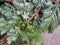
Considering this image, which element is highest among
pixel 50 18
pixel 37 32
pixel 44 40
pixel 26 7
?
pixel 26 7

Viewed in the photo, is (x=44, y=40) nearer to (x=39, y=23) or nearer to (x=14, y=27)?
(x=39, y=23)

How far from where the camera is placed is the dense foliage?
5.34 ft

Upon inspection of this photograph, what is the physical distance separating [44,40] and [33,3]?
1.59 ft

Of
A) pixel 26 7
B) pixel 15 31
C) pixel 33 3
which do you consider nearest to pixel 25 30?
pixel 15 31

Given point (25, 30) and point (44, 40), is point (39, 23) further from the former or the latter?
point (44, 40)

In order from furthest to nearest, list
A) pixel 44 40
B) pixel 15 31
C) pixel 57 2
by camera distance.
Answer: pixel 44 40 < pixel 57 2 < pixel 15 31

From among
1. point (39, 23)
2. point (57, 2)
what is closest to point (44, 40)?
point (39, 23)

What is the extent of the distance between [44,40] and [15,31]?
567 millimetres

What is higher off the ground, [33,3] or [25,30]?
[33,3]

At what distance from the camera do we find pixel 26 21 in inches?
65.9

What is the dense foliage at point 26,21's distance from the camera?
5.34ft

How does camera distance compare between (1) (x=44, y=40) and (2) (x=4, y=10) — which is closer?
(2) (x=4, y=10)

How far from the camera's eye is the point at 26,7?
1.72 m

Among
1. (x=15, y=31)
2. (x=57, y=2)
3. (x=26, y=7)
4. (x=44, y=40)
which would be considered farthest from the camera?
(x=44, y=40)
